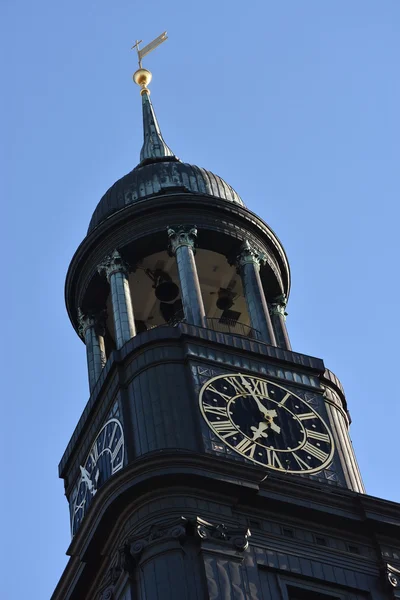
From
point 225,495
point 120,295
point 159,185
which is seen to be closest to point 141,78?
point 159,185

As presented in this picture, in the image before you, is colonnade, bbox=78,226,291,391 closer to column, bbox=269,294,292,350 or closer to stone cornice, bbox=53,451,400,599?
column, bbox=269,294,292,350

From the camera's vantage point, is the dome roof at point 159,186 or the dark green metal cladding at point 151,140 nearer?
the dome roof at point 159,186

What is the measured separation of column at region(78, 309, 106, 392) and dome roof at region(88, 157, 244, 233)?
2.41m

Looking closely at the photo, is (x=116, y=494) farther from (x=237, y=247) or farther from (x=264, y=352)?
(x=237, y=247)

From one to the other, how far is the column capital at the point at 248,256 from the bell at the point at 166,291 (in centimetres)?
236

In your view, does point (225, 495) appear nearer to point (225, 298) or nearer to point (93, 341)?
point (93, 341)

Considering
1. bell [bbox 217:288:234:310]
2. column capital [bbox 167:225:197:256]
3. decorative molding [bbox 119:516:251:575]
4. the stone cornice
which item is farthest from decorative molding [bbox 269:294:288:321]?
decorative molding [bbox 119:516:251:575]

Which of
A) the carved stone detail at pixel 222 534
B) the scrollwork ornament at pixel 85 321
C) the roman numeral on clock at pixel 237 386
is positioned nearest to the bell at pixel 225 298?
the scrollwork ornament at pixel 85 321

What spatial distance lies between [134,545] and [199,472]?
2.21 m

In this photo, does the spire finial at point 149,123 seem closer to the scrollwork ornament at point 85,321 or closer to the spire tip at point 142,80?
the spire tip at point 142,80

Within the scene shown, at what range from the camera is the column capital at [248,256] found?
51.7m

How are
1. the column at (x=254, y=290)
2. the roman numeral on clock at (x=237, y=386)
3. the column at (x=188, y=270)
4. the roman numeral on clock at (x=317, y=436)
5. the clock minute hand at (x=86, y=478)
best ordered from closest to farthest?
the roman numeral on clock at (x=317, y=436) → the roman numeral on clock at (x=237, y=386) → the clock minute hand at (x=86, y=478) → the column at (x=188, y=270) → the column at (x=254, y=290)

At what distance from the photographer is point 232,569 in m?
40.2

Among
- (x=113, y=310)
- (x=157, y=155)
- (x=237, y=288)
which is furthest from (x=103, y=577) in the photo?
(x=157, y=155)
